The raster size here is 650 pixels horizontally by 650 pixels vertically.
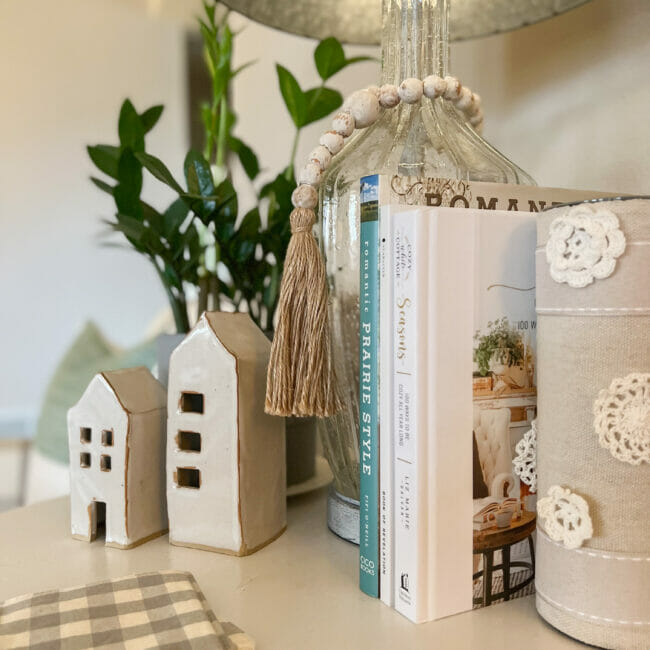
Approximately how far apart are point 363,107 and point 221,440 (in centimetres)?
31

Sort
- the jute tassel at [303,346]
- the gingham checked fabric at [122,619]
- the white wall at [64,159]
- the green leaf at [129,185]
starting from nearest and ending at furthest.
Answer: the gingham checked fabric at [122,619] → the jute tassel at [303,346] → the green leaf at [129,185] → the white wall at [64,159]

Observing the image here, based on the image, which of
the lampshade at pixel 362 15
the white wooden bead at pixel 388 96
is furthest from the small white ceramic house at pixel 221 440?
the lampshade at pixel 362 15

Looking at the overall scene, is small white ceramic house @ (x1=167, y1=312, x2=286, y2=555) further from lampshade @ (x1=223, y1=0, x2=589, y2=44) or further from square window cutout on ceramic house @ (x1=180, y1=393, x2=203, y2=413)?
lampshade @ (x1=223, y1=0, x2=589, y2=44)

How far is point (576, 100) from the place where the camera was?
2.35ft

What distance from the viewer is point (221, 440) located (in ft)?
1.73

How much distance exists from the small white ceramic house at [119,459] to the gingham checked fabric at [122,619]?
4.5 inches

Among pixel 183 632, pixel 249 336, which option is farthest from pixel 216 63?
pixel 183 632

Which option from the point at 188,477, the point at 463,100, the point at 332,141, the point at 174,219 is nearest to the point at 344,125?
the point at 332,141

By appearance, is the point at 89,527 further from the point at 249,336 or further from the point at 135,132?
the point at 135,132

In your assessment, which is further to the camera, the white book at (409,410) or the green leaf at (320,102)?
the green leaf at (320,102)

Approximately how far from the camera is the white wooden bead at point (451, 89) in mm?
549

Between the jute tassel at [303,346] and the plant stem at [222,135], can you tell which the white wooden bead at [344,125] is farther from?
the plant stem at [222,135]

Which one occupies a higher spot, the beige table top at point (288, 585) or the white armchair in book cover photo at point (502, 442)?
the white armchair in book cover photo at point (502, 442)

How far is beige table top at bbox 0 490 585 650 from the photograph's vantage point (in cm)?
40
